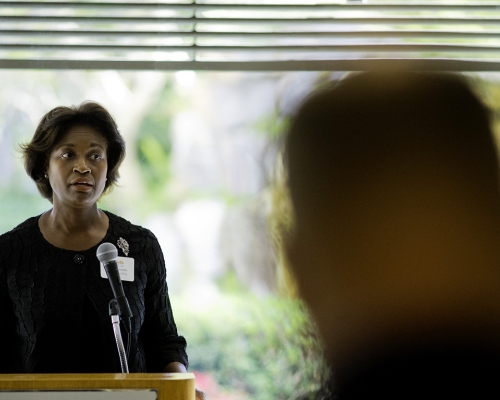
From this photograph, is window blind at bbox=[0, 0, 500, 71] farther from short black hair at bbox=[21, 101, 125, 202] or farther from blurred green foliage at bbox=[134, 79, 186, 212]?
short black hair at bbox=[21, 101, 125, 202]

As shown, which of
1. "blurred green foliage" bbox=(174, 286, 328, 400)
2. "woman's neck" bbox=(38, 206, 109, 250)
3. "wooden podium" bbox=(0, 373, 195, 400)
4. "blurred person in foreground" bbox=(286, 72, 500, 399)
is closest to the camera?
"wooden podium" bbox=(0, 373, 195, 400)

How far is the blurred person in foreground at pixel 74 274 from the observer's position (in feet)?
6.61

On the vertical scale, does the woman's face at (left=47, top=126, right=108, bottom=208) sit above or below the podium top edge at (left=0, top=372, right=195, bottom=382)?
above

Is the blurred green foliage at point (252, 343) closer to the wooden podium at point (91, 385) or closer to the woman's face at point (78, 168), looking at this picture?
the woman's face at point (78, 168)

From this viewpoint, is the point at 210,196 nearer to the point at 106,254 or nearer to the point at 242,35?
the point at 242,35

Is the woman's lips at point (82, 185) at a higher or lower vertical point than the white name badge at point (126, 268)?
higher

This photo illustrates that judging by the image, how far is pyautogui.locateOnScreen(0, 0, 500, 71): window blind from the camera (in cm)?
329

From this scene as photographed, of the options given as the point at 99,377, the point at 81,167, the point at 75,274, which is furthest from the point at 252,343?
the point at 99,377

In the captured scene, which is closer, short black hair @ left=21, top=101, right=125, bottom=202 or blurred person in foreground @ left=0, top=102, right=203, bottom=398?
blurred person in foreground @ left=0, top=102, right=203, bottom=398

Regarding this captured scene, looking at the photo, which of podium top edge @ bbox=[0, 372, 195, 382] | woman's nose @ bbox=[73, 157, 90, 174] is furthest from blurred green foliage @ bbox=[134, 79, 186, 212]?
podium top edge @ bbox=[0, 372, 195, 382]

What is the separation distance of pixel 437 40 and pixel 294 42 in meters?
0.70

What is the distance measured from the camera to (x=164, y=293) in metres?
2.23

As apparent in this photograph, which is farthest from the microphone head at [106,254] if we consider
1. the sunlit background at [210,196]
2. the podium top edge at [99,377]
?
the sunlit background at [210,196]

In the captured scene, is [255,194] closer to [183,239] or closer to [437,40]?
[183,239]
